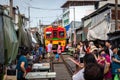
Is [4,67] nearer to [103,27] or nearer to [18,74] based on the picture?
[18,74]

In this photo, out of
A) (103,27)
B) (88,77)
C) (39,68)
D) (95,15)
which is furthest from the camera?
(95,15)

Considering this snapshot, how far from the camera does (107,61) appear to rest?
11.0 meters

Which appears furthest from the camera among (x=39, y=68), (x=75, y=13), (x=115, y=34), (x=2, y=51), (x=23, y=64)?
(x=75, y=13)

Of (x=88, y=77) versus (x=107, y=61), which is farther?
(x=107, y=61)

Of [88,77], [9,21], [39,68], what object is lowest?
[39,68]

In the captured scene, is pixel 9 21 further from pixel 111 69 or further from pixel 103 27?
A: pixel 103 27

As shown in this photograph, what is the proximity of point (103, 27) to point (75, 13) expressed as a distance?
1995 inches

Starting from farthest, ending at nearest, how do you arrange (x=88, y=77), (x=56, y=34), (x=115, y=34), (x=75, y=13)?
(x=75, y=13)
(x=56, y=34)
(x=115, y=34)
(x=88, y=77)

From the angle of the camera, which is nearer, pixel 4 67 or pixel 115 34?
pixel 4 67

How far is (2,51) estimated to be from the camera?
10.1m

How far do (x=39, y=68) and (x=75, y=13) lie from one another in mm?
63858

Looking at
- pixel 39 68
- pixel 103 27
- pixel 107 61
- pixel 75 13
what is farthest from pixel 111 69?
pixel 75 13

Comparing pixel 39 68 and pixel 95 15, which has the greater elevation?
pixel 95 15

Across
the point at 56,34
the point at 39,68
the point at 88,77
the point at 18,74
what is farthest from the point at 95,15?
the point at 88,77
